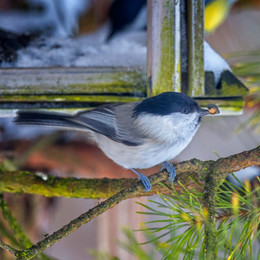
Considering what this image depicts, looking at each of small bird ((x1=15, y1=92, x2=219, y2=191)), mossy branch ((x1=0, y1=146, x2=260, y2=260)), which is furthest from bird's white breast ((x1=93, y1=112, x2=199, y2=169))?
mossy branch ((x1=0, y1=146, x2=260, y2=260))

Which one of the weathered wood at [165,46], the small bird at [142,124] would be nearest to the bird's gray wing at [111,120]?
the small bird at [142,124]

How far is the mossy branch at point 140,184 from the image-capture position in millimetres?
464

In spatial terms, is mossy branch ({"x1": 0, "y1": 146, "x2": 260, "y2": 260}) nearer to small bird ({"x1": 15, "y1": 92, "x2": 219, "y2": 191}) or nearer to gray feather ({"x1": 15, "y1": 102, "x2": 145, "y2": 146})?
small bird ({"x1": 15, "y1": 92, "x2": 219, "y2": 191})

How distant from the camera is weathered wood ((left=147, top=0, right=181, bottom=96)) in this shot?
0.63 meters

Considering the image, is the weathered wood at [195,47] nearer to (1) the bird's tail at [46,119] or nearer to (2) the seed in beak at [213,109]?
(2) the seed in beak at [213,109]

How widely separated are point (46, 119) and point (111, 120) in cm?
12

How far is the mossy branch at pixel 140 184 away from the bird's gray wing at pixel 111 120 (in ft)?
0.59

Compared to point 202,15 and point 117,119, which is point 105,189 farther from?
point 202,15

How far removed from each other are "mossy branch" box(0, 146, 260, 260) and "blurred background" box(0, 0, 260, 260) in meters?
0.26

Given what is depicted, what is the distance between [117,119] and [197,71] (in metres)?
0.18

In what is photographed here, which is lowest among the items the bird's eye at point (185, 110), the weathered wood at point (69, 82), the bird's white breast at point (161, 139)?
the bird's white breast at point (161, 139)

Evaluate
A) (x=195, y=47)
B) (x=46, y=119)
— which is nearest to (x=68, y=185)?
(x=46, y=119)

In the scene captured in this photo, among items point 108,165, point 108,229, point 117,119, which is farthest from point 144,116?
point 108,229

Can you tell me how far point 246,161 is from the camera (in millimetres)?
518
